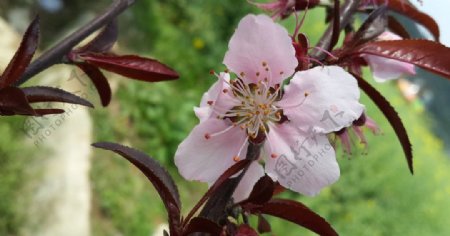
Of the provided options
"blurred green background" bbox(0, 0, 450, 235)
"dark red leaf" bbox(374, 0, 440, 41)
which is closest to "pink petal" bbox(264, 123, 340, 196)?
"dark red leaf" bbox(374, 0, 440, 41)

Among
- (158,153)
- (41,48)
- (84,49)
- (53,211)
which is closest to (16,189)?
(53,211)

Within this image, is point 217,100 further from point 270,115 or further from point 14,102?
point 14,102

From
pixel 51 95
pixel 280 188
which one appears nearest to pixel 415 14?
pixel 280 188

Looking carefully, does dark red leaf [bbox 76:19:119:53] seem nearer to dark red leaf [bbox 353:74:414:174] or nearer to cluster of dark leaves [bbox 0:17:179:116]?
cluster of dark leaves [bbox 0:17:179:116]

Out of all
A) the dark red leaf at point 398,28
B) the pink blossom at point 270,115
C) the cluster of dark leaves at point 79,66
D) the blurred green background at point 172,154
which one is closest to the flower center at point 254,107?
the pink blossom at point 270,115

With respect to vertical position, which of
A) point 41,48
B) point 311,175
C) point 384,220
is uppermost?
point 41,48

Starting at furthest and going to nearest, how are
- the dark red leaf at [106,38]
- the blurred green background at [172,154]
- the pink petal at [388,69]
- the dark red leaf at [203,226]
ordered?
the blurred green background at [172,154], the dark red leaf at [106,38], the pink petal at [388,69], the dark red leaf at [203,226]

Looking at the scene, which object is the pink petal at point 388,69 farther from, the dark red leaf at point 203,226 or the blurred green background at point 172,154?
the blurred green background at point 172,154

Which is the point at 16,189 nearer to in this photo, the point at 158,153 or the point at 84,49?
the point at 158,153
